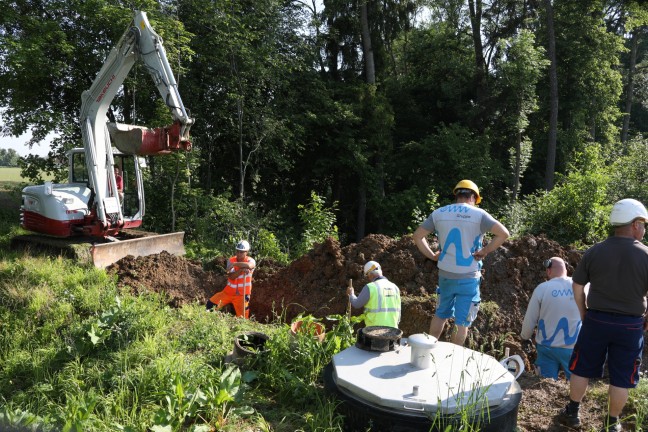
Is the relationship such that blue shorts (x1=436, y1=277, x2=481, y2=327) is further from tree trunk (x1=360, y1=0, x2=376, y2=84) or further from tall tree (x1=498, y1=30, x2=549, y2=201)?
tree trunk (x1=360, y1=0, x2=376, y2=84)

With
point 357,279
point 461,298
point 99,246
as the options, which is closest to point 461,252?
point 461,298

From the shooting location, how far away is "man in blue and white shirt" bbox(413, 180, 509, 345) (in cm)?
474

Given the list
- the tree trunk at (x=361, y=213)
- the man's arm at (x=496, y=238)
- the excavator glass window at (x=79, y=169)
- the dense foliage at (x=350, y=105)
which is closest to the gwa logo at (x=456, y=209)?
the man's arm at (x=496, y=238)

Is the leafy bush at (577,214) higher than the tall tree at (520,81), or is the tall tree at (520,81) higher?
the tall tree at (520,81)

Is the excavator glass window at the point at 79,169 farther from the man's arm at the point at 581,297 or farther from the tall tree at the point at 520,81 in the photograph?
the tall tree at the point at 520,81

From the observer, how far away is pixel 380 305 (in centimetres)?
472

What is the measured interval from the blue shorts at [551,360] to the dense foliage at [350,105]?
7.05 metres

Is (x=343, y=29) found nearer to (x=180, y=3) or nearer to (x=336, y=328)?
(x=180, y=3)

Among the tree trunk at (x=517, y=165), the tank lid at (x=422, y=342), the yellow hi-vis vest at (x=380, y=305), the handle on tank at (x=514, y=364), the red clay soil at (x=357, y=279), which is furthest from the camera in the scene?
the tree trunk at (x=517, y=165)

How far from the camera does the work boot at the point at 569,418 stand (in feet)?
12.0

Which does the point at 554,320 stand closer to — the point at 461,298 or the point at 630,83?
the point at 461,298

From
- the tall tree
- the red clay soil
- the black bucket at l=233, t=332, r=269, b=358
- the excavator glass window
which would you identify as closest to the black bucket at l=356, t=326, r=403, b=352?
the black bucket at l=233, t=332, r=269, b=358

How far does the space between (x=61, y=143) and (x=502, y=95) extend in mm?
16044

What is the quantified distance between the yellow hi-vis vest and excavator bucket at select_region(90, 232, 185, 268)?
5833mm
